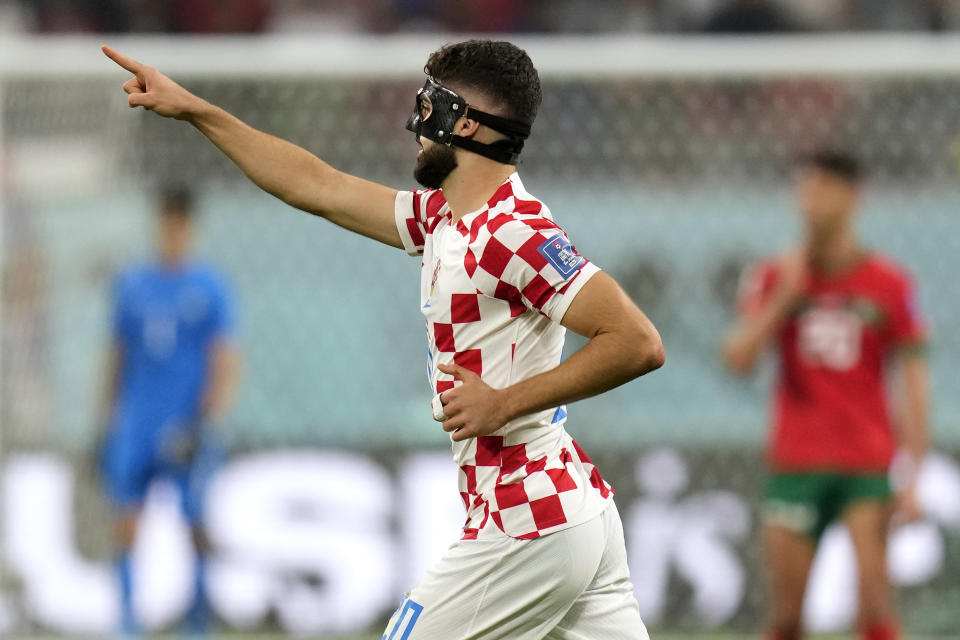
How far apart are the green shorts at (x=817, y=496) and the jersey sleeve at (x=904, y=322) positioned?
556 mm

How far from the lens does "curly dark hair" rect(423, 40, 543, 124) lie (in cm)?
326

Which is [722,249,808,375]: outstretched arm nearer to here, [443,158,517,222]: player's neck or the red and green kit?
the red and green kit

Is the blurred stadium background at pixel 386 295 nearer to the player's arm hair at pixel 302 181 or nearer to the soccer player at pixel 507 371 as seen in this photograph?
the player's arm hair at pixel 302 181

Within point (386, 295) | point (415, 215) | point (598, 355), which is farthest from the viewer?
point (386, 295)

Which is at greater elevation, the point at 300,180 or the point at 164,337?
the point at 300,180

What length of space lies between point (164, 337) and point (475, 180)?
14.4ft

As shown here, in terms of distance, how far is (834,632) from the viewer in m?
7.34

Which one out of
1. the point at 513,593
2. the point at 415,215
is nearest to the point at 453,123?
the point at 415,215

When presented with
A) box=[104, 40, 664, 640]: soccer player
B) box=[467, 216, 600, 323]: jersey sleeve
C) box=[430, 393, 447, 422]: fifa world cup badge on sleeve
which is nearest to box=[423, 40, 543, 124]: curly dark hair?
box=[104, 40, 664, 640]: soccer player

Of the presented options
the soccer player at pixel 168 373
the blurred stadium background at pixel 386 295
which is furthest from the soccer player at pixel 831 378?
the soccer player at pixel 168 373

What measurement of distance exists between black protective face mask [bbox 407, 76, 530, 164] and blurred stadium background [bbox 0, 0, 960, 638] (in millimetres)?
4130

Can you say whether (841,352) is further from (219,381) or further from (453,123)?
(453,123)

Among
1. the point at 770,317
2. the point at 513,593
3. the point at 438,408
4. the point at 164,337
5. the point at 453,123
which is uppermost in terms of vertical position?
the point at 453,123

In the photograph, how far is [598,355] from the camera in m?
3.02
